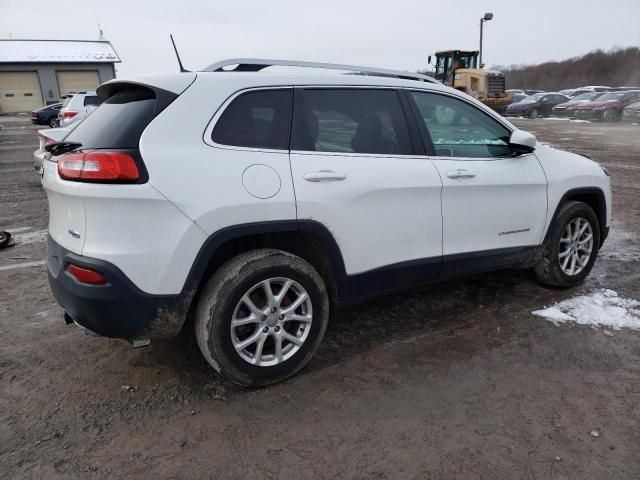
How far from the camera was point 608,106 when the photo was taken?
25.8 m

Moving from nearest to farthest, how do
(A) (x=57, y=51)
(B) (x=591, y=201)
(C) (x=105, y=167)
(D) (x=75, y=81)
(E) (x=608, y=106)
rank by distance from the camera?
(C) (x=105, y=167) < (B) (x=591, y=201) < (E) (x=608, y=106) < (D) (x=75, y=81) < (A) (x=57, y=51)

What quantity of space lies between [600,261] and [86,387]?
4949mm

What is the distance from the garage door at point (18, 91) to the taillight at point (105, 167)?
4580 centimetres

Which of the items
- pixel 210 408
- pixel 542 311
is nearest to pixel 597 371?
pixel 542 311

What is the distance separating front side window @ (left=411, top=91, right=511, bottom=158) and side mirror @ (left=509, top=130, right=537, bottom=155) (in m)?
0.08

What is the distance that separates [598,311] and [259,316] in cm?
282

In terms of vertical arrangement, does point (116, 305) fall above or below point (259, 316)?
above

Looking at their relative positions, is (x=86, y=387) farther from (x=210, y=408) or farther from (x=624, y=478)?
(x=624, y=478)

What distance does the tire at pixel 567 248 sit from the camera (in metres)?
4.23

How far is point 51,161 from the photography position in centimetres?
289

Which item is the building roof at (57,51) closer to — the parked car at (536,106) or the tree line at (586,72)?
the parked car at (536,106)

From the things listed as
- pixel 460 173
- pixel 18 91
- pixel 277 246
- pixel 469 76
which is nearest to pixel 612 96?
pixel 469 76

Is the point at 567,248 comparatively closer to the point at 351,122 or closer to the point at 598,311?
the point at 598,311

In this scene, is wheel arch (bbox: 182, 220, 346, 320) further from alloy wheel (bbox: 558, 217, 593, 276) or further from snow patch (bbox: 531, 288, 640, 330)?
alloy wheel (bbox: 558, 217, 593, 276)
